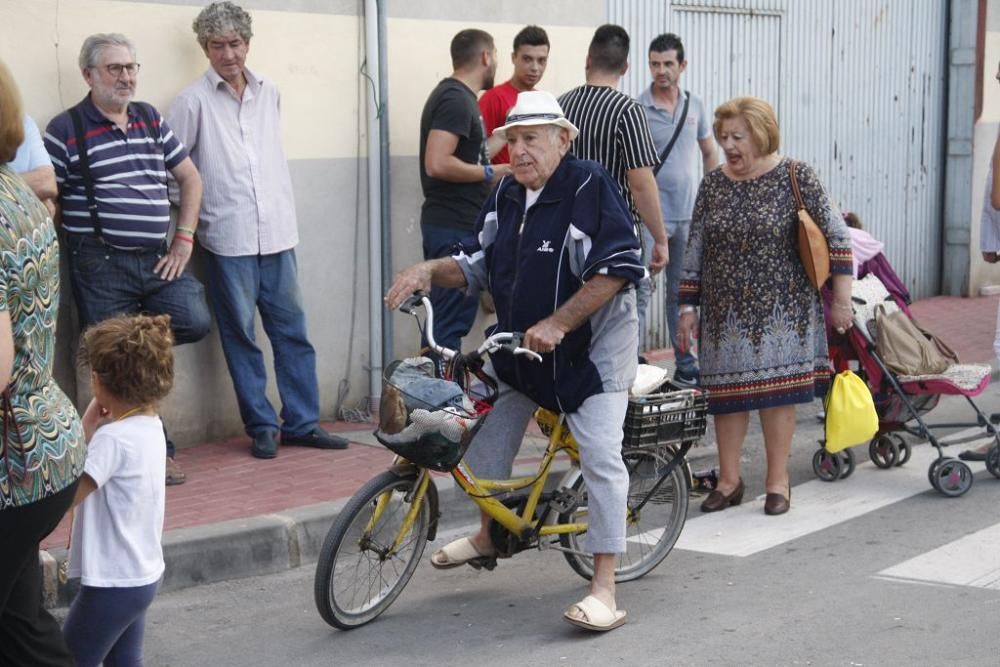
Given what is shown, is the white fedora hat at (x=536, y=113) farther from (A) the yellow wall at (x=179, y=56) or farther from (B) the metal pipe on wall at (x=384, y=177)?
(B) the metal pipe on wall at (x=384, y=177)

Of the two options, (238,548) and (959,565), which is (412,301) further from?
(959,565)

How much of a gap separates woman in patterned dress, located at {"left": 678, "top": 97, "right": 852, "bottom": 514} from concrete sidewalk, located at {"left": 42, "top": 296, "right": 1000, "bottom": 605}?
0.91 metres

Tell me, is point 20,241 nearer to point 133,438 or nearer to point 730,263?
point 133,438

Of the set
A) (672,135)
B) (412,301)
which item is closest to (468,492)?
(412,301)

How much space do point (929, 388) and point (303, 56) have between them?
3.73 m

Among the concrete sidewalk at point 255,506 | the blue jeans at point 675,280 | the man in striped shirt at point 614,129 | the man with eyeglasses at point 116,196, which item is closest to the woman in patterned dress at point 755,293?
the man in striped shirt at point 614,129

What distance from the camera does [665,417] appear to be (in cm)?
573

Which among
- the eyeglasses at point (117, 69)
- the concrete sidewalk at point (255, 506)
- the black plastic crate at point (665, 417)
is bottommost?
the concrete sidewalk at point (255, 506)

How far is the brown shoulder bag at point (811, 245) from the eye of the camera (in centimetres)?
678

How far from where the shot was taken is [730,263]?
6973mm

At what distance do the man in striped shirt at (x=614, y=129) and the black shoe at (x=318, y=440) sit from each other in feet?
6.30

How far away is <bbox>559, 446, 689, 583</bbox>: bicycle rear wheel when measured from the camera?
234 inches

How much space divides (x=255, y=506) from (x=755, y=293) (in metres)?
2.42

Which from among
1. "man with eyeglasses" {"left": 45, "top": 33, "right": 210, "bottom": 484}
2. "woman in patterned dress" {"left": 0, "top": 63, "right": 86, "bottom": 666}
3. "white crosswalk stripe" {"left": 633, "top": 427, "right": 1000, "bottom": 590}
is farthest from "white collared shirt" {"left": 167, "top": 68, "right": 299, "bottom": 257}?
"woman in patterned dress" {"left": 0, "top": 63, "right": 86, "bottom": 666}
